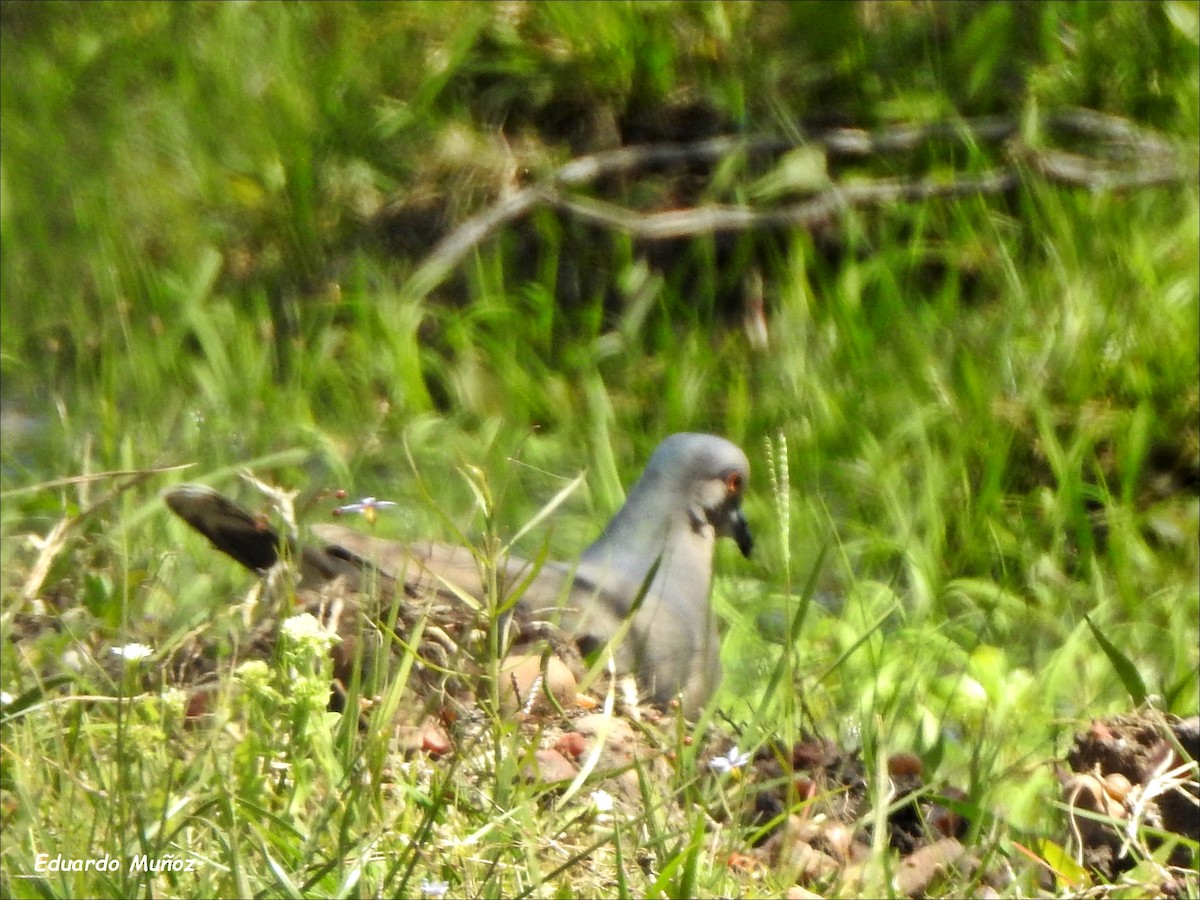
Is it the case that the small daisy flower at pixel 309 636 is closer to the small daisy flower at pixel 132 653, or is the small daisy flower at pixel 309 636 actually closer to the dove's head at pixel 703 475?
the small daisy flower at pixel 132 653

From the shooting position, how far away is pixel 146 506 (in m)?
3.81

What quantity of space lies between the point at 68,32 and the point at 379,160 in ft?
4.43

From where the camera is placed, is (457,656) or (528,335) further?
(528,335)

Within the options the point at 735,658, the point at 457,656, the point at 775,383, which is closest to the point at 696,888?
the point at 457,656

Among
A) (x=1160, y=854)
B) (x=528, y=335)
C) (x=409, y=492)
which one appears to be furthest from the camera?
(x=528, y=335)

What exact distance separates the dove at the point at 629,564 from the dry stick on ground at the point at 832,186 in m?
1.20

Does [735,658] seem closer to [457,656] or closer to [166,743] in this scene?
[457,656]

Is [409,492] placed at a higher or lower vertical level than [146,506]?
lower

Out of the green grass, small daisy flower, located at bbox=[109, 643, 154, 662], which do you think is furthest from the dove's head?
small daisy flower, located at bbox=[109, 643, 154, 662]

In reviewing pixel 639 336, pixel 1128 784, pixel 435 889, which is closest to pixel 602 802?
pixel 435 889

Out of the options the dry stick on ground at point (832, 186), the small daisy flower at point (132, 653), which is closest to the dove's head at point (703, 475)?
the dry stick on ground at point (832, 186)

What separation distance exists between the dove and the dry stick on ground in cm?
120

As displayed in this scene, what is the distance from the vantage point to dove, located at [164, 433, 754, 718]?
3203 mm

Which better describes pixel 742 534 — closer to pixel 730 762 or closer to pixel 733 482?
pixel 733 482
